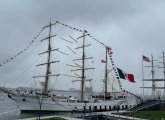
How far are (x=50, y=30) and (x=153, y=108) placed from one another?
1460 inches

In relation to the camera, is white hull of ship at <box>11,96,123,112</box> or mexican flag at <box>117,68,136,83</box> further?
white hull of ship at <box>11,96,123,112</box>

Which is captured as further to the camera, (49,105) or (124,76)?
(49,105)

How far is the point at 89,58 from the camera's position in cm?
9794

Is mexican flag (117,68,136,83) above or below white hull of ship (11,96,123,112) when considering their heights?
above

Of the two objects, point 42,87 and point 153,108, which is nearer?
point 153,108

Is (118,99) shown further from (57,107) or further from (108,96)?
(57,107)

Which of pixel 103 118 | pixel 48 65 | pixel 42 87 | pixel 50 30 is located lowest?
pixel 103 118

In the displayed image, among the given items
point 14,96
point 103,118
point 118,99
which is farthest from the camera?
point 118,99

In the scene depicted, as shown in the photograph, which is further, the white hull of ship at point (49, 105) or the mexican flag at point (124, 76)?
the white hull of ship at point (49, 105)

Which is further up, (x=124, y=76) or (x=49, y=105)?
(x=124, y=76)

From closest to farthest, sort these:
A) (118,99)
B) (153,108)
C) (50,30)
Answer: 1. (153,108)
2. (50,30)
3. (118,99)

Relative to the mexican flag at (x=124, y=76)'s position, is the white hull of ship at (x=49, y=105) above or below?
below

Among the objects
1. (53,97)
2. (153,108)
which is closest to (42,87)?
(53,97)

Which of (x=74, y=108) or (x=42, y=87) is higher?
(x=42, y=87)
